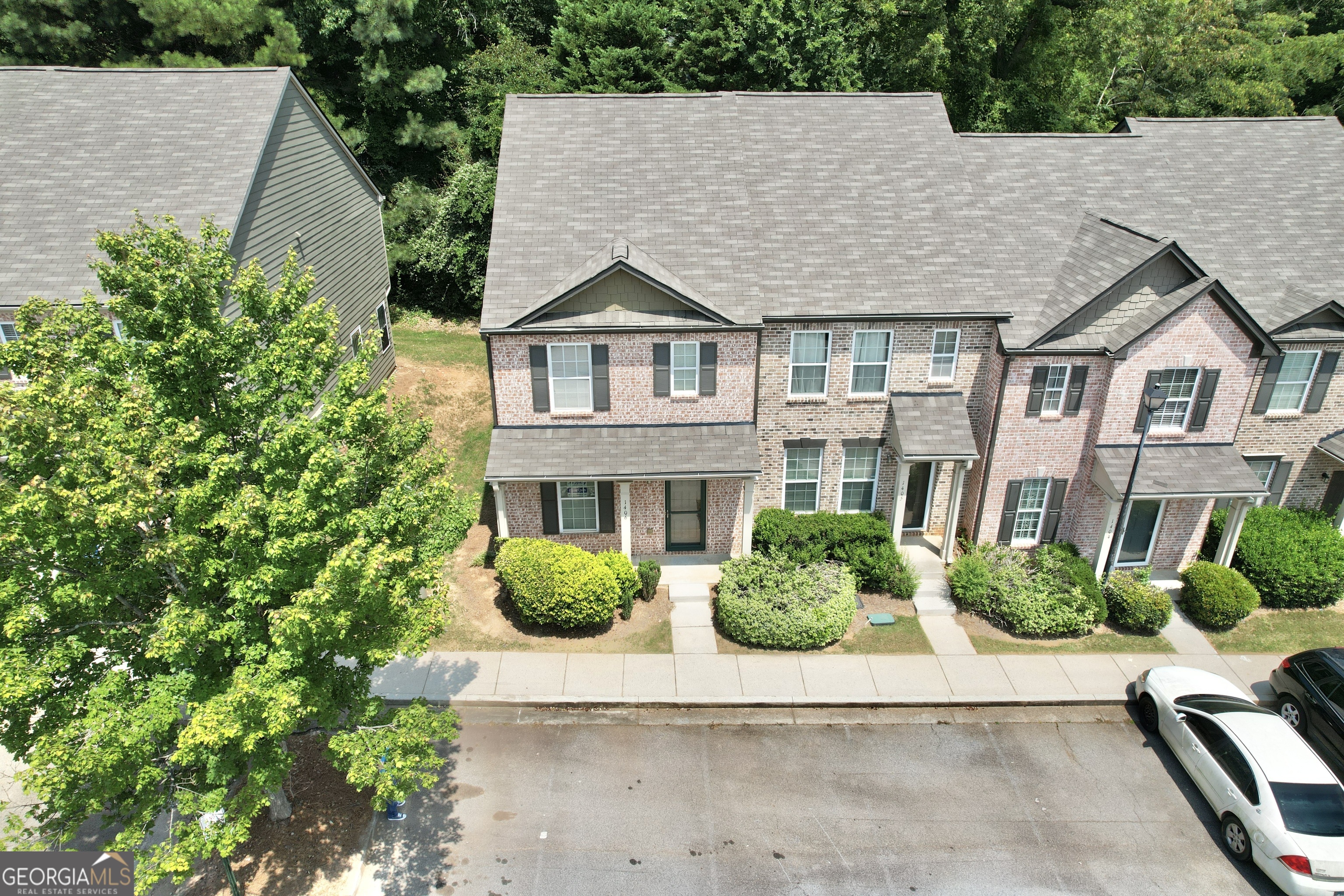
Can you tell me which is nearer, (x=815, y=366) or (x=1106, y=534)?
(x=815, y=366)

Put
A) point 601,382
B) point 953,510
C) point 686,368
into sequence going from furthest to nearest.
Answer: point 953,510 < point 686,368 < point 601,382

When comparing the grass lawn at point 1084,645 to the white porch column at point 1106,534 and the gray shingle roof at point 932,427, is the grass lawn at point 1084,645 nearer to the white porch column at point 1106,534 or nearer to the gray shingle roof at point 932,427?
the white porch column at point 1106,534

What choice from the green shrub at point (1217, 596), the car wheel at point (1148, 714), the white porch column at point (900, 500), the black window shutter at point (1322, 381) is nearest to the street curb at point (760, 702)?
the car wheel at point (1148, 714)

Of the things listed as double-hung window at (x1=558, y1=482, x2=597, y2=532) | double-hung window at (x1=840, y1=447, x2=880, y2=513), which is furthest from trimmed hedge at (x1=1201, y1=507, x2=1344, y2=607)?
double-hung window at (x1=558, y1=482, x2=597, y2=532)

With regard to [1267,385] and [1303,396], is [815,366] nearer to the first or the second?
[1267,385]

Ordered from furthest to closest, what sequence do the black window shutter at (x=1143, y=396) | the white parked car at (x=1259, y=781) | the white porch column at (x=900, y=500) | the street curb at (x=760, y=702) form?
the white porch column at (x=900, y=500), the black window shutter at (x=1143, y=396), the street curb at (x=760, y=702), the white parked car at (x=1259, y=781)

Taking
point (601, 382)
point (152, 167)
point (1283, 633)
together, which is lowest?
point (1283, 633)

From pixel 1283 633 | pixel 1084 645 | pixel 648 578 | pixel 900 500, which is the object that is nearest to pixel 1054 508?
pixel 1084 645
